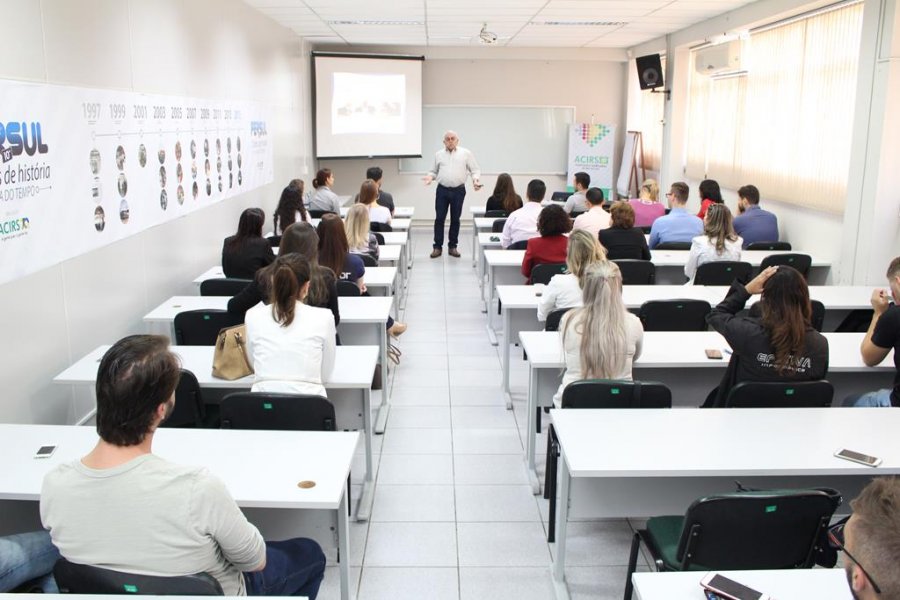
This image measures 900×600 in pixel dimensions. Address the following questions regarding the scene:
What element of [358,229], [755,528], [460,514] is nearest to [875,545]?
[755,528]

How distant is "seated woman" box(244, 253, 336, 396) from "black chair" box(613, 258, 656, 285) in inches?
129

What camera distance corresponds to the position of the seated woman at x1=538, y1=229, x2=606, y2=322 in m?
4.36

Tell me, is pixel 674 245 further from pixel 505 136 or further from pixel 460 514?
pixel 505 136

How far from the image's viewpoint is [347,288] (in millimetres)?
5199

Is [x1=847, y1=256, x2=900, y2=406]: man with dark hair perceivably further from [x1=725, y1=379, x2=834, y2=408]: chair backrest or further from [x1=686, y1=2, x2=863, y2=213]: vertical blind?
[x1=686, y1=2, x2=863, y2=213]: vertical blind

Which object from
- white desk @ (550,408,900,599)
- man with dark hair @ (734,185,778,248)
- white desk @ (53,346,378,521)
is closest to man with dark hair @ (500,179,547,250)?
man with dark hair @ (734,185,778,248)

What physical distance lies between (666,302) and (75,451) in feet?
11.3

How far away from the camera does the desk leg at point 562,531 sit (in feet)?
9.54

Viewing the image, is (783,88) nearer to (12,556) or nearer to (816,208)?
(816,208)

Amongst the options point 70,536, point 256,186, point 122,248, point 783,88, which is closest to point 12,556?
point 70,536

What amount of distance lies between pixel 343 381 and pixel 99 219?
6.92 feet

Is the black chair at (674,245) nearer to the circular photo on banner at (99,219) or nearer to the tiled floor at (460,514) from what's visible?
the tiled floor at (460,514)

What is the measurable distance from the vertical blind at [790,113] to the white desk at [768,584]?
5559 mm

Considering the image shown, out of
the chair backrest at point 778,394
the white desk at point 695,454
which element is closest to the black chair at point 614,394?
the white desk at point 695,454
